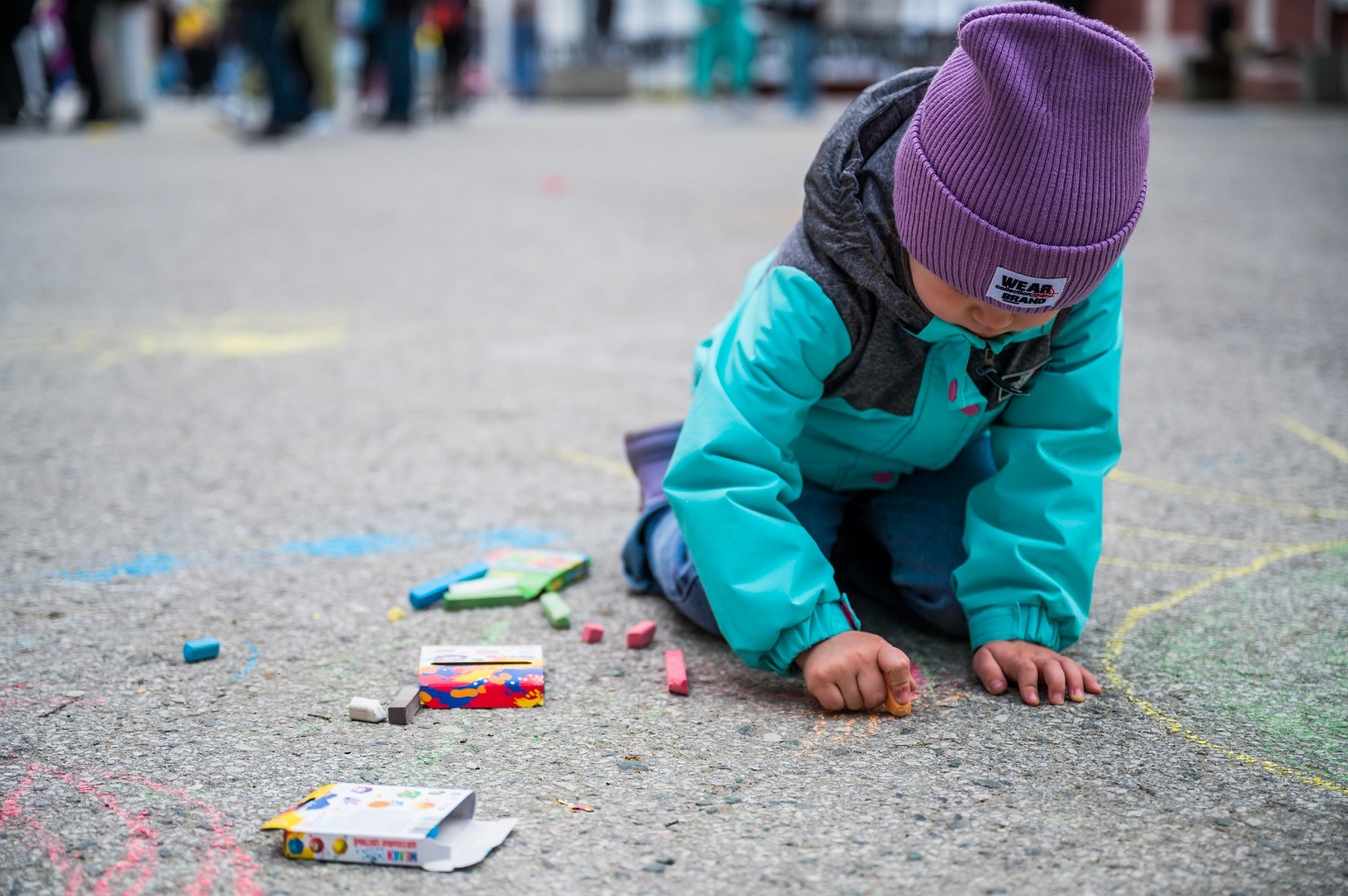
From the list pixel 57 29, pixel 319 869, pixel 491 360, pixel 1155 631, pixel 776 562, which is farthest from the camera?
pixel 57 29

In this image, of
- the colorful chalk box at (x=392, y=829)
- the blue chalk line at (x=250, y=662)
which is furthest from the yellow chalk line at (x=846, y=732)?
the blue chalk line at (x=250, y=662)

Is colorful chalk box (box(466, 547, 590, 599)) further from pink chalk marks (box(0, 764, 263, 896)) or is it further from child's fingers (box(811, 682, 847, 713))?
pink chalk marks (box(0, 764, 263, 896))

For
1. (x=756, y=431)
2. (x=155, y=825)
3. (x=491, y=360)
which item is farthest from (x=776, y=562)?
(x=491, y=360)

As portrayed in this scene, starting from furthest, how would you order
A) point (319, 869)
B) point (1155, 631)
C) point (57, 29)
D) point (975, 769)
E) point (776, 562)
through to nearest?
point (57, 29) < point (1155, 631) < point (776, 562) < point (975, 769) < point (319, 869)

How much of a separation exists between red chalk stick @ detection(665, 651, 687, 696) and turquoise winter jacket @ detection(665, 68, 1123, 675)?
0.10 metres

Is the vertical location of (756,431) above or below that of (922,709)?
above

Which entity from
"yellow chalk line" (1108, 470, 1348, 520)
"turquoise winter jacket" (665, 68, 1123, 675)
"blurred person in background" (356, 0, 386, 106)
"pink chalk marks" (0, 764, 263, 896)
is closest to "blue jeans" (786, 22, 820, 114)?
"blurred person in background" (356, 0, 386, 106)

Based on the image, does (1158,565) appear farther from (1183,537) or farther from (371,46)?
(371,46)

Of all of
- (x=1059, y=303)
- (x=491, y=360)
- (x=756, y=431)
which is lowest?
(x=491, y=360)

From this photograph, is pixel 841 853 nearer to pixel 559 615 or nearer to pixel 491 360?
pixel 559 615

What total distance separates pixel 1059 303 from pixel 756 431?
1.41 feet

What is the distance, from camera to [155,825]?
1.47 meters

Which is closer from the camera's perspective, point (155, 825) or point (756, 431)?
point (155, 825)

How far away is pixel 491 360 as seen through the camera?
390cm
